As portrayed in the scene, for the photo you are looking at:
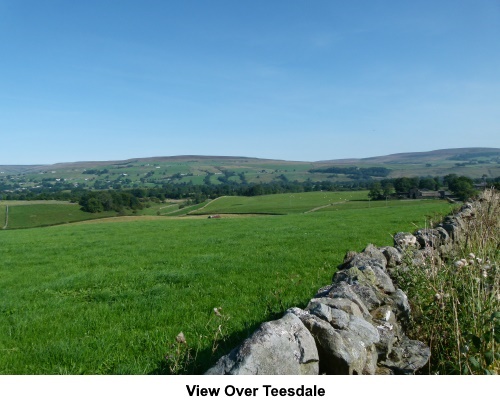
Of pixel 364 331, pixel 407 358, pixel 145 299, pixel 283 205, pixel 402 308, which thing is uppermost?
pixel 364 331

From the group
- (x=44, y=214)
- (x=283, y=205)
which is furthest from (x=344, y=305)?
(x=44, y=214)

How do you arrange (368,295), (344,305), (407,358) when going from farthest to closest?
(368,295)
(344,305)
(407,358)

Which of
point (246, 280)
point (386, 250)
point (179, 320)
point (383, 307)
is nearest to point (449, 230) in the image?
point (386, 250)

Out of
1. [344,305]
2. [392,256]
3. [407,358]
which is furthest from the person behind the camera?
[392,256]

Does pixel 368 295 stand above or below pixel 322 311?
below

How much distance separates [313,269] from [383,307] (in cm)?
526

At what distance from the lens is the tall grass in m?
3.77

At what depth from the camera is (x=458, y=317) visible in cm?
462

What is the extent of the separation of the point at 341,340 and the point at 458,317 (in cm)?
183

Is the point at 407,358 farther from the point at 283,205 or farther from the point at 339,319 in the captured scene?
the point at 283,205

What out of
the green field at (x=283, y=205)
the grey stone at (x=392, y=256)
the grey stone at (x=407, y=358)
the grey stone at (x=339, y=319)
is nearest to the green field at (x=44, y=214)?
the green field at (x=283, y=205)

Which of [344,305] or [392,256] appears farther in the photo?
[392,256]

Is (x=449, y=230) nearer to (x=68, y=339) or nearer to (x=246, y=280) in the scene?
(x=246, y=280)
